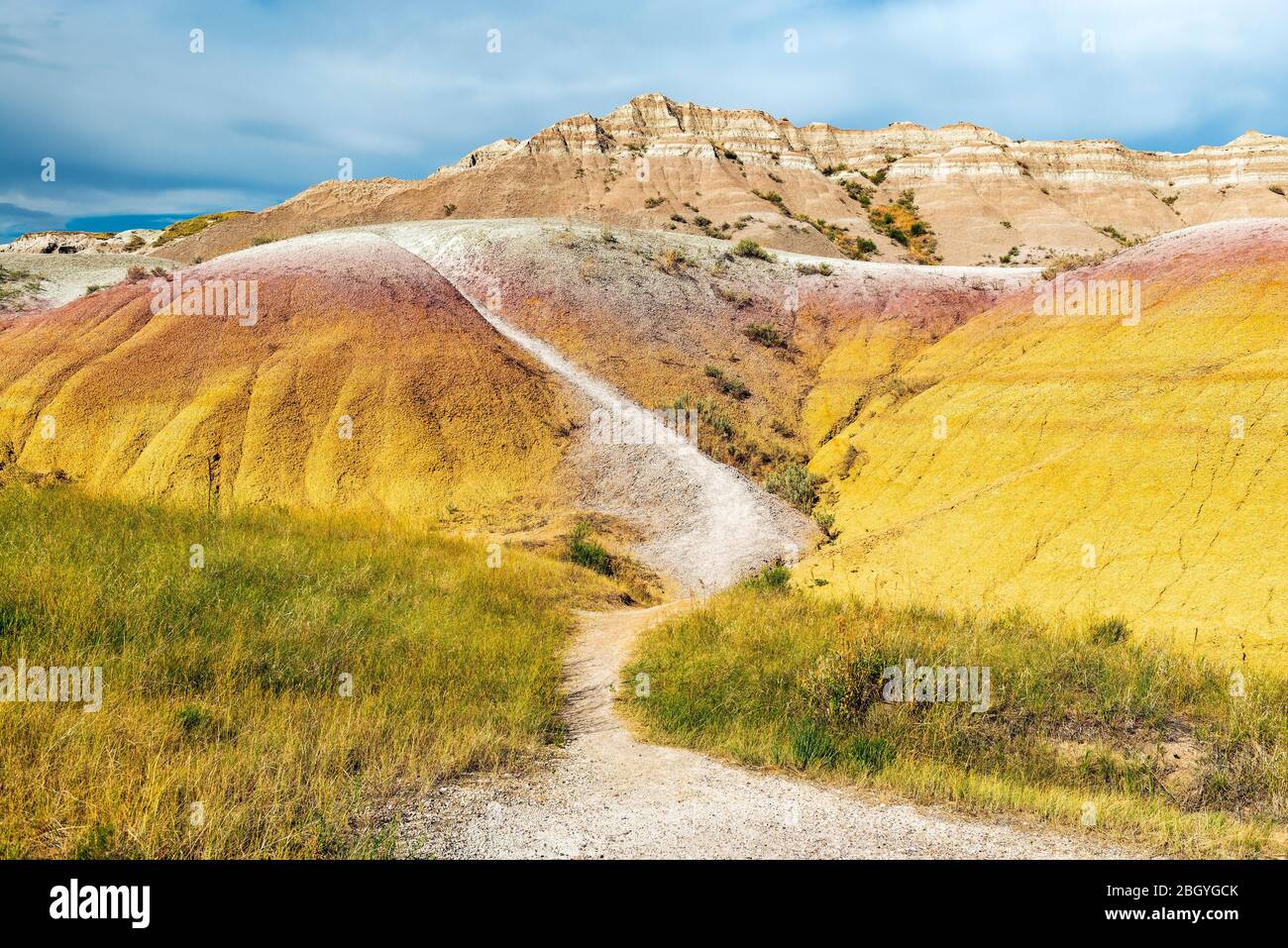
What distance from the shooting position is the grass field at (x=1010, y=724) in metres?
5.34

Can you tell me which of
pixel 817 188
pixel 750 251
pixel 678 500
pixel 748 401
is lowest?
pixel 678 500

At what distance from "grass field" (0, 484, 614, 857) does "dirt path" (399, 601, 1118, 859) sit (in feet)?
1.29

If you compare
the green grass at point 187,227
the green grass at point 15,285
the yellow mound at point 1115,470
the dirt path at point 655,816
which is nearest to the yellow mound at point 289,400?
the green grass at point 15,285

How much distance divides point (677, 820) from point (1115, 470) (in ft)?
41.4

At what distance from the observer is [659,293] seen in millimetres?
29031

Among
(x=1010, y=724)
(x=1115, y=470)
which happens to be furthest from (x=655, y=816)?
(x=1115, y=470)

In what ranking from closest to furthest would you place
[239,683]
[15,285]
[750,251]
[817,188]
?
[239,683] → [15,285] → [750,251] → [817,188]

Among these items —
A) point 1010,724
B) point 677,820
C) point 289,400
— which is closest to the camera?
point 677,820

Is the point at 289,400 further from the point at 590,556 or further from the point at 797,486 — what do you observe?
the point at 797,486

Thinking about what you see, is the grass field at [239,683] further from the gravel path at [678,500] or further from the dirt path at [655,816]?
the gravel path at [678,500]

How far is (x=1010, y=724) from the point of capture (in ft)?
22.2

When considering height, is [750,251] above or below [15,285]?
above
